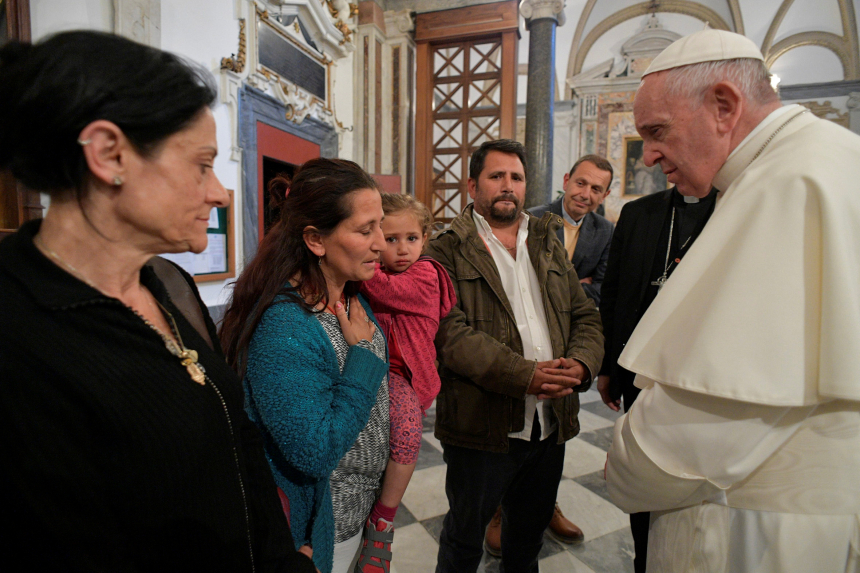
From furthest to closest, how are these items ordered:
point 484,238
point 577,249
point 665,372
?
1. point 577,249
2. point 484,238
3. point 665,372

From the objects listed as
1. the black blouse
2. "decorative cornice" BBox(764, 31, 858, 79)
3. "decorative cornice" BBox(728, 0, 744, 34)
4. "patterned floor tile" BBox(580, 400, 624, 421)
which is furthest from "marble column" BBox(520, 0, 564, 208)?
"decorative cornice" BBox(728, 0, 744, 34)

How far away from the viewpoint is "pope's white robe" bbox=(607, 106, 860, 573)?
0.97m

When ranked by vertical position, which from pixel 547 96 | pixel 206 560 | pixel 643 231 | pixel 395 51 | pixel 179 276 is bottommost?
pixel 206 560

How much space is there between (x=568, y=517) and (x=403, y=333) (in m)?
1.83

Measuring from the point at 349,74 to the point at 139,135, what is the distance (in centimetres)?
656

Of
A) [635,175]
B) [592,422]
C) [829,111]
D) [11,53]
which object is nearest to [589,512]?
[592,422]

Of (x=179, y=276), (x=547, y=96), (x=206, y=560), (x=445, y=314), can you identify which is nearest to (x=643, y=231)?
(x=445, y=314)

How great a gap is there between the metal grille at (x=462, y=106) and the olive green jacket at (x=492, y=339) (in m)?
5.55

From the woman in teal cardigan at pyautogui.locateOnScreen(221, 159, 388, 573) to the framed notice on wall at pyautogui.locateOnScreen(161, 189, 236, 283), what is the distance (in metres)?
3.02

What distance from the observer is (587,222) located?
11.5ft

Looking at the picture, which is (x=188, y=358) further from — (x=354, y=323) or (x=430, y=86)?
(x=430, y=86)

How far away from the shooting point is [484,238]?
2.08m

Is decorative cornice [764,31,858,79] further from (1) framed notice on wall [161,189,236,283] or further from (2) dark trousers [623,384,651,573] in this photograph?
(2) dark trousers [623,384,651,573]

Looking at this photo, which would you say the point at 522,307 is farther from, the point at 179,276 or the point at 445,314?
the point at 179,276
